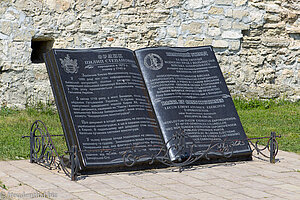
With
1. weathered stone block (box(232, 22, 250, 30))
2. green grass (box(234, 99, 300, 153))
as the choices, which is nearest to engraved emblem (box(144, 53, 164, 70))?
green grass (box(234, 99, 300, 153))

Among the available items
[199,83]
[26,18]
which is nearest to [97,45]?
[26,18]

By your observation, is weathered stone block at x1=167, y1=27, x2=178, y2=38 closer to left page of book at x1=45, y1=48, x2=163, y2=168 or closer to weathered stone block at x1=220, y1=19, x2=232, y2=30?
weathered stone block at x1=220, y1=19, x2=232, y2=30

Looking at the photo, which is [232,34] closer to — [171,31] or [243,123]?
[171,31]

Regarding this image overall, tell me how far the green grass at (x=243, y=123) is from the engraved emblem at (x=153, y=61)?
1430 mm

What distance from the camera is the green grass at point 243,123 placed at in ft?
19.8

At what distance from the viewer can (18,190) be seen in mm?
4105

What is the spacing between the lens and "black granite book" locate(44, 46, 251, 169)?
4766mm

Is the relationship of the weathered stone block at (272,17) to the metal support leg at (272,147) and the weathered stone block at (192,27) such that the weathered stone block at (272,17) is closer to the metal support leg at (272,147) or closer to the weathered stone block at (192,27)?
the weathered stone block at (192,27)

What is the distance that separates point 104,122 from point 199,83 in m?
1.21

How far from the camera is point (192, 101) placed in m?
5.34

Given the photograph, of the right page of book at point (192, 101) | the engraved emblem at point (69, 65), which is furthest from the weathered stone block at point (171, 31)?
the engraved emblem at point (69, 65)

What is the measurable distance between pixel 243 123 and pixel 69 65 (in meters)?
3.57

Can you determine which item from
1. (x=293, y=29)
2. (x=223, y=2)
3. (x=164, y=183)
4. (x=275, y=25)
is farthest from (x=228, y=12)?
(x=164, y=183)

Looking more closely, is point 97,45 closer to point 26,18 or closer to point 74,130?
point 26,18
